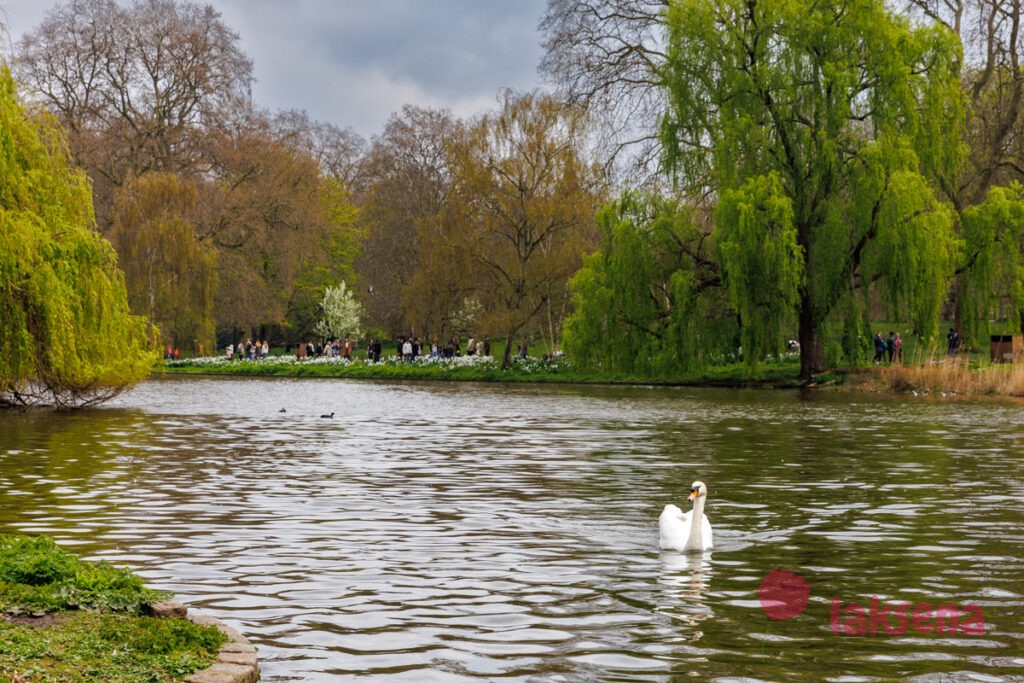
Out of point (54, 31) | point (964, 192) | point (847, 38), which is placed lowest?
point (964, 192)

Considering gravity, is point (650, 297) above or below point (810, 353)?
above

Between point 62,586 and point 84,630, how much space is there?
85cm

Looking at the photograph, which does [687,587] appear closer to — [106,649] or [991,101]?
[106,649]

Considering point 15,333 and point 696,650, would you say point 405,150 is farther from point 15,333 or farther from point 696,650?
point 696,650

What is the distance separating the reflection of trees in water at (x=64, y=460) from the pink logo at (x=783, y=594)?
6.19 m

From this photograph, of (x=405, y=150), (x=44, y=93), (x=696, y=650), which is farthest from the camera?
(x=405, y=150)

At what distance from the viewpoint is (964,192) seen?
56688mm

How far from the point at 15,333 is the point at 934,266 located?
91.5 ft

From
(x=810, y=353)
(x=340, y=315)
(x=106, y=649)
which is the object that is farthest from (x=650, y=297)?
(x=340, y=315)

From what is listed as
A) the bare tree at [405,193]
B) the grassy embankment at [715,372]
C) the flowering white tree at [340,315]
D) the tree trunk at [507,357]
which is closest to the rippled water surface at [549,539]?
the grassy embankment at [715,372]

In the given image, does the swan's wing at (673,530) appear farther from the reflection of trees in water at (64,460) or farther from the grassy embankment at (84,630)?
the reflection of trees in water at (64,460)

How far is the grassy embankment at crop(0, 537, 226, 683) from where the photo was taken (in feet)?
21.0

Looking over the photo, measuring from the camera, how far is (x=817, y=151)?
43.9 metres

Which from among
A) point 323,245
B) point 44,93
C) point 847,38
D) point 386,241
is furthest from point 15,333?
point 323,245
